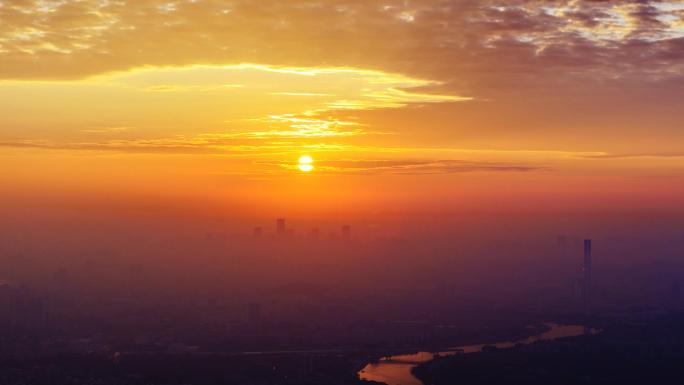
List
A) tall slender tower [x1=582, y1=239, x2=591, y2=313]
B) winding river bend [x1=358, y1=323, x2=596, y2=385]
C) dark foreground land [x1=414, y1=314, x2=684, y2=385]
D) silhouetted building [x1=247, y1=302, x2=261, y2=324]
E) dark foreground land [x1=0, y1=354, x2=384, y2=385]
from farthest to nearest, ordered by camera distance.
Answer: tall slender tower [x1=582, y1=239, x2=591, y2=313]
silhouetted building [x1=247, y1=302, x2=261, y2=324]
winding river bend [x1=358, y1=323, x2=596, y2=385]
dark foreground land [x1=414, y1=314, x2=684, y2=385]
dark foreground land [x1=0, y1=354, x2=384, y2=385]

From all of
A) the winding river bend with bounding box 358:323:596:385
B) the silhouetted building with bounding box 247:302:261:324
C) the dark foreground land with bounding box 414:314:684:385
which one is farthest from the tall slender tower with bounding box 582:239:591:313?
the silhouetted building with bounding box 247:302:261:324

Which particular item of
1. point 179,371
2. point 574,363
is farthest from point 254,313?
point 574,363

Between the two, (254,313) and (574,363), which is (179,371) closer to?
→ (254,313)

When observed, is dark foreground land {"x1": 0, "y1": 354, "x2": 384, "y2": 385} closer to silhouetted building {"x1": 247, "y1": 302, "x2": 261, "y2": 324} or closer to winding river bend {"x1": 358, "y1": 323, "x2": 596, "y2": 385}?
winding river bend {"x1": 358, "y1": 323, "x2": 596, "y2": 385}

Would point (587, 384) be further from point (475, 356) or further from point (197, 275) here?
point (197, 275)

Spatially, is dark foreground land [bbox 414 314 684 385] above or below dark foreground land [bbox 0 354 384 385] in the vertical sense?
below

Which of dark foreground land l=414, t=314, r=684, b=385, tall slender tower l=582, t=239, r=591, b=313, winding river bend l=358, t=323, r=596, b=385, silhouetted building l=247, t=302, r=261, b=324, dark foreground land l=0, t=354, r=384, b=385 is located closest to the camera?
dark foreground land l=0, t=354, r=384, b=385

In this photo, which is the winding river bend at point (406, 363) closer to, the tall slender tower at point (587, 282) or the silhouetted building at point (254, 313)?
the silhouetted building at point (254, 313)
